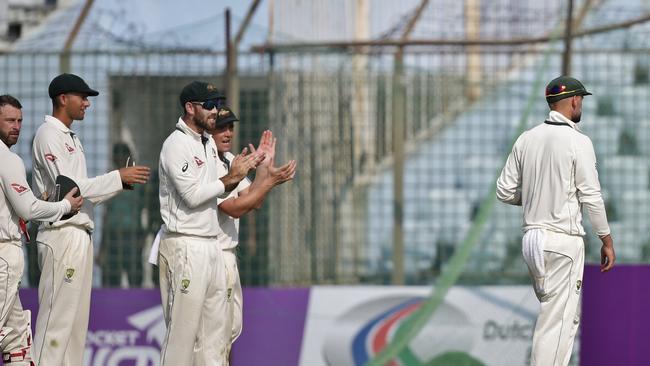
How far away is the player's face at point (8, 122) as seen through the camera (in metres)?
8.09

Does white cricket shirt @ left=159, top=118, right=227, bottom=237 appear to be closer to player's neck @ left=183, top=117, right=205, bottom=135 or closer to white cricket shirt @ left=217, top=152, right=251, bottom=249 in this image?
player's neck @ left=183, top=117, right=205, bottom=135

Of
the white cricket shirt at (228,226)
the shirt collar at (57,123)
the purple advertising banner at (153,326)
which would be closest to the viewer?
the shirt collar at (57,123)

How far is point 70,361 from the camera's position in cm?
826

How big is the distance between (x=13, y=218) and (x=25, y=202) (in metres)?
0.22

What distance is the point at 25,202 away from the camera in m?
7.79

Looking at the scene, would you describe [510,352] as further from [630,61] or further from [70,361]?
[70,361]

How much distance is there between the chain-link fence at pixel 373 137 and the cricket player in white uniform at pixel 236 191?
1.86 metres

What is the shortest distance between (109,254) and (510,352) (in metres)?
3.13

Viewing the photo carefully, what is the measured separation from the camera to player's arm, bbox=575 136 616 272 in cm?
800

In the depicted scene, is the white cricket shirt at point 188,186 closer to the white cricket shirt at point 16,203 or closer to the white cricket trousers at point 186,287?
the white cricket trousers at point 186,287

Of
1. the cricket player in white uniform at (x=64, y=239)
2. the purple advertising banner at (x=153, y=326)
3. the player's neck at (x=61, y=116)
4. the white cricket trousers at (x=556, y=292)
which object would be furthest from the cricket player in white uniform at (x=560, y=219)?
the purple advertising banner at (x=153, y=326)

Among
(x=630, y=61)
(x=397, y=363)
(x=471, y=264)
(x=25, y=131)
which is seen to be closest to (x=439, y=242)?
(x=471, y=264)

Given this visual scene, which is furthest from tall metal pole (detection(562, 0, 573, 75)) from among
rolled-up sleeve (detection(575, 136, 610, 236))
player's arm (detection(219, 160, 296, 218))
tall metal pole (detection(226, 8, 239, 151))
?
player's arm (detection(219, 160, 296, 218))

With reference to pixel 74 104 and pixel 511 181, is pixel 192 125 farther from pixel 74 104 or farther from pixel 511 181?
pixel 511 181
